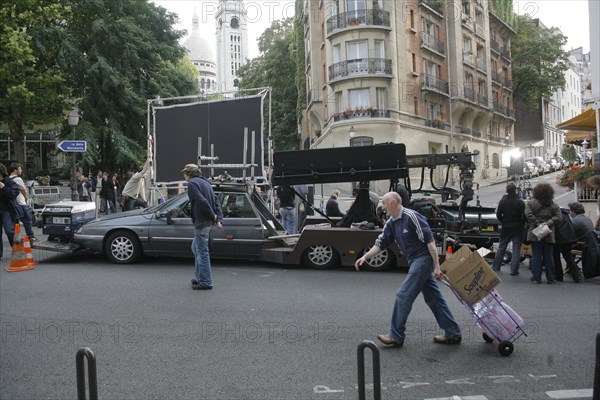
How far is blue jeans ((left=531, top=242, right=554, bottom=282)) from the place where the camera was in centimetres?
948

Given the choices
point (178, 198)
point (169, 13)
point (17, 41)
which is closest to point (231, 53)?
point (169, 13)

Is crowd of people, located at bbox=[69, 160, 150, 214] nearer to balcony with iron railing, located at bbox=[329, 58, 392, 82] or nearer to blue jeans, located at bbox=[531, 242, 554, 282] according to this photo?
blue jeans, located at bbox=[531, 242, 554, 282]

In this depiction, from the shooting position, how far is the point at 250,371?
4988 millimetres

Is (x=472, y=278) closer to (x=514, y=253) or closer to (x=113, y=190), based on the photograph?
(x=514, y=253)

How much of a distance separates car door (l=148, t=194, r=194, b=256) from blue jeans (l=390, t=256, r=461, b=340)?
18.3 ft

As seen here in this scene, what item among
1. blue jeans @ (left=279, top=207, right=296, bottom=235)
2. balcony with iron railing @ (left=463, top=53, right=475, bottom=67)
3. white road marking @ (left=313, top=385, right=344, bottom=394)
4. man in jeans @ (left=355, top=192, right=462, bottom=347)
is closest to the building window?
balcony with iron railing @ (left=463, top=53, right=475, bottom=67)

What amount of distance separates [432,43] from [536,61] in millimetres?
13379

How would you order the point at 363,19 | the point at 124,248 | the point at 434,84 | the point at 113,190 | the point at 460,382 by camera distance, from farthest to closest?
the point at 434,84
the point at 363,19
the point at 113,190
the point at 124,248
the point at 460,382

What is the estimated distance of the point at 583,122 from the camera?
69.4ft

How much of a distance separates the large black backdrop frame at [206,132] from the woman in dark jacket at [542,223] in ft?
19.0

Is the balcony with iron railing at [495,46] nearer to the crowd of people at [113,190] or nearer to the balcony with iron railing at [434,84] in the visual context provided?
the balcony with iron railing at [434,84]

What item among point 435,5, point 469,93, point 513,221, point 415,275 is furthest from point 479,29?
point 415,275

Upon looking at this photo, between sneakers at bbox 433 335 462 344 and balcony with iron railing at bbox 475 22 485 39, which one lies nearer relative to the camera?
sneakers at bbox 433 335 462 344

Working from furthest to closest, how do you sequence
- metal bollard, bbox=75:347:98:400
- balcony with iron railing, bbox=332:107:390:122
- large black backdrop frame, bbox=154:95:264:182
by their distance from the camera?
balcony with iron railing, bbox=332:107:390:122 < large black backdrop frame, bbox=154:95:264:182 < metal bollard, bbox=75:347:98:400
